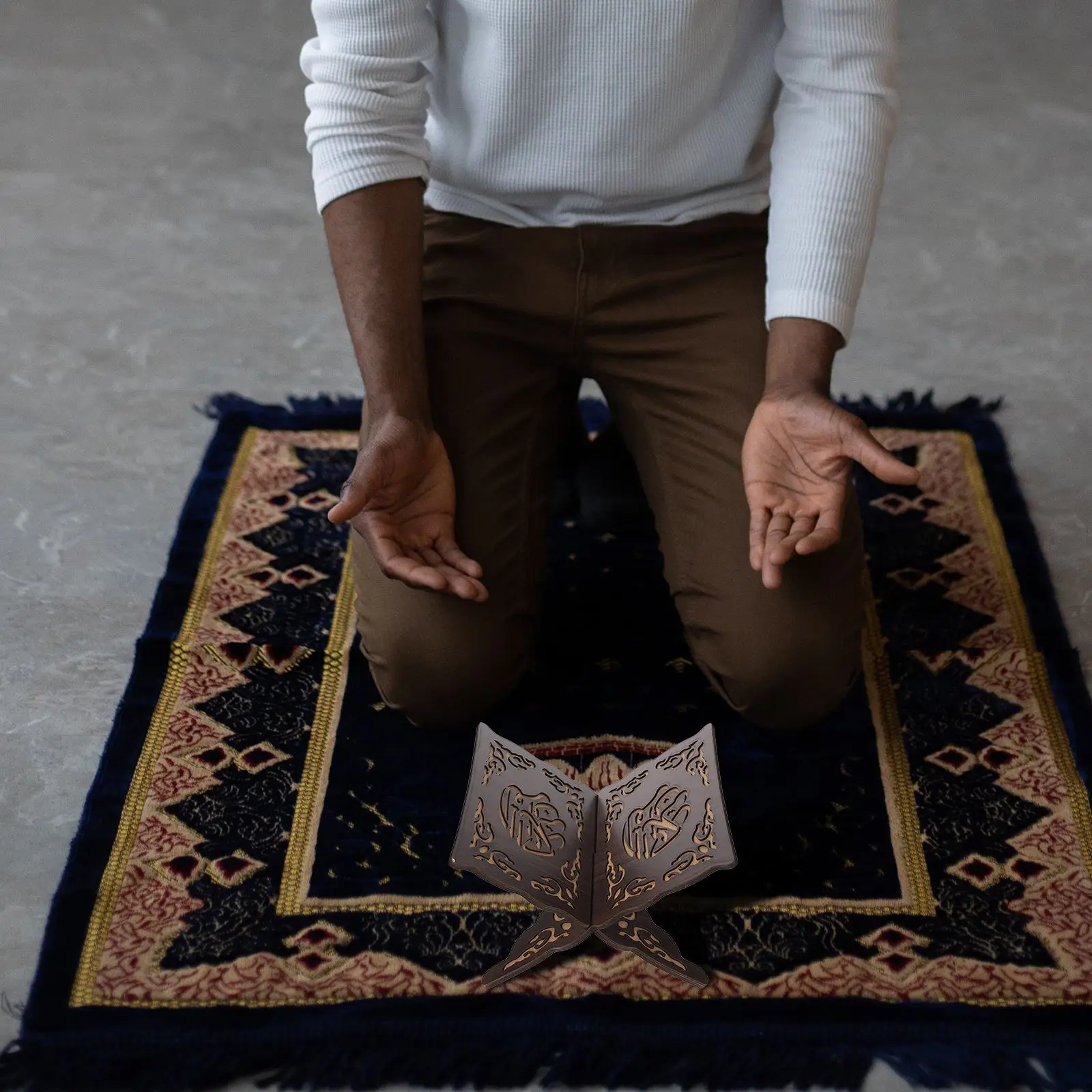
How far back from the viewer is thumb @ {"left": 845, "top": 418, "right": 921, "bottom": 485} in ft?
4.00

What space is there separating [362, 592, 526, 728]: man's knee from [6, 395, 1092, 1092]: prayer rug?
2.2 inches

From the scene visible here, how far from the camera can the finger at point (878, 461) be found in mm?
1218

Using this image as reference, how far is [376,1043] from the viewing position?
1.17 metres

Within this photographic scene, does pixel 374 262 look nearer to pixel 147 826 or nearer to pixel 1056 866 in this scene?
pixel 147 826

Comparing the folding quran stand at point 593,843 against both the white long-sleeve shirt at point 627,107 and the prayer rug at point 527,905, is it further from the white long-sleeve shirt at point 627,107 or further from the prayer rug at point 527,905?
the white long-sleeve shirt at point 627,107

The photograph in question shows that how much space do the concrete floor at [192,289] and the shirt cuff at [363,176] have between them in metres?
0.57

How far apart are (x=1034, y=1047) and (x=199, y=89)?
273cm

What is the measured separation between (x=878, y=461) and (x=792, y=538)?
136 mm

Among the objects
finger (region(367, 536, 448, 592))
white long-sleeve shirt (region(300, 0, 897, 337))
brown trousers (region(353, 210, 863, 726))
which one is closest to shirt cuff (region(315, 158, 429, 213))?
white long-sleeve shirt (region(300, 0, 897, 337))

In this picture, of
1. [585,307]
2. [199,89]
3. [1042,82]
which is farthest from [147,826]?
[1042,82]

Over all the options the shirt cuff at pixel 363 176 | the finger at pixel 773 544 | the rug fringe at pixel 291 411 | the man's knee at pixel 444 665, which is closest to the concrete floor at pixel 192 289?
the rug fringe at pixel 291 411

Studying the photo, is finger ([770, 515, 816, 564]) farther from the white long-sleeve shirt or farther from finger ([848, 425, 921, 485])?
the white long-sleeve shirt

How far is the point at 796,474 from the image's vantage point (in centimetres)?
139

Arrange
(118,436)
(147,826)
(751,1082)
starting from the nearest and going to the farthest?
1. (751,1082)
2. (147,826)
3. (118,436)
